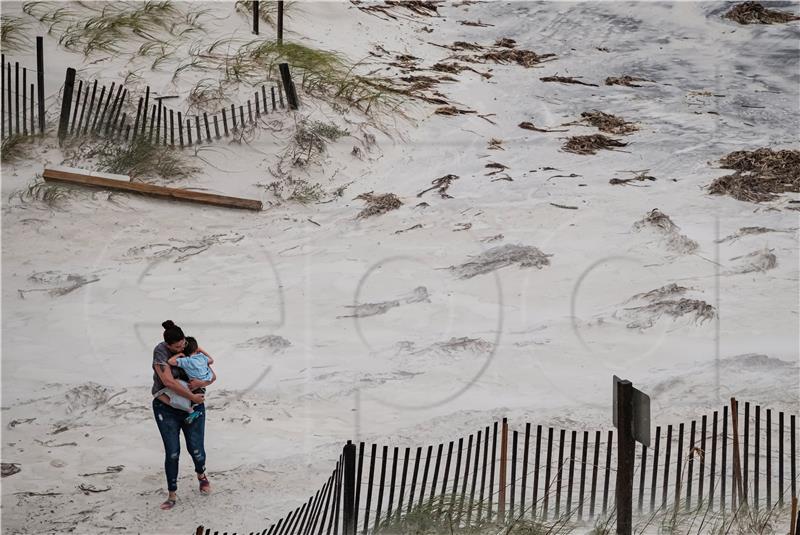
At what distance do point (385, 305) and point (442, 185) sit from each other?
304 cm

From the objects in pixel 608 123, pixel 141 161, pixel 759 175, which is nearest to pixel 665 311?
pixel 759 175

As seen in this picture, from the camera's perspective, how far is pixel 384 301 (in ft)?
32.6

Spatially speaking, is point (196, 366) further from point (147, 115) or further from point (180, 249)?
point (147, 115)

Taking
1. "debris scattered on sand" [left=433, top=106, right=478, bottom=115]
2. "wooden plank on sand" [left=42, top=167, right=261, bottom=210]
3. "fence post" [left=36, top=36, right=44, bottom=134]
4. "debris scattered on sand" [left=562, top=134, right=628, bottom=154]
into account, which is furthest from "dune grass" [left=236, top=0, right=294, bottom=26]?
"debris scattered on sand" [left=562, top=134, right=628, bottom=154]

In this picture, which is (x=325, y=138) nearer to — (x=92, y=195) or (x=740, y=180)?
(x=92, y=195)

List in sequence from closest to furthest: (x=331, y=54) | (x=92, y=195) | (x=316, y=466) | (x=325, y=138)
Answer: (x=316, y=466), (x=92, y=195), (x=325, y=138), (x=331, y=54)

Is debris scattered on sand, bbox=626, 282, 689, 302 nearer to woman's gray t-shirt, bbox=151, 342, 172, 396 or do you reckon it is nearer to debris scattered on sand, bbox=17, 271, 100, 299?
woman's gray t-shirt, bbox=151, 342, 172, 396

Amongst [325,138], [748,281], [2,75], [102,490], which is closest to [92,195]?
[2,75]

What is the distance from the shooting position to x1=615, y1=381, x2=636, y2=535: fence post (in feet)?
17.0

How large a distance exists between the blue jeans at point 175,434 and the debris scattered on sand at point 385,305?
3417mm

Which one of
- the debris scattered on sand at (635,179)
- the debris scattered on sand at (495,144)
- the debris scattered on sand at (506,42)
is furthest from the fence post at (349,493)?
the debris scattered on sand at (506,42)

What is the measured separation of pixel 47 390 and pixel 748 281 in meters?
6.80

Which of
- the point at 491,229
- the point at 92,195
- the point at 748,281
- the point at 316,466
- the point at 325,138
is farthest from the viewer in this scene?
the point at 325,138

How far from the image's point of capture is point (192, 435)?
642cm
